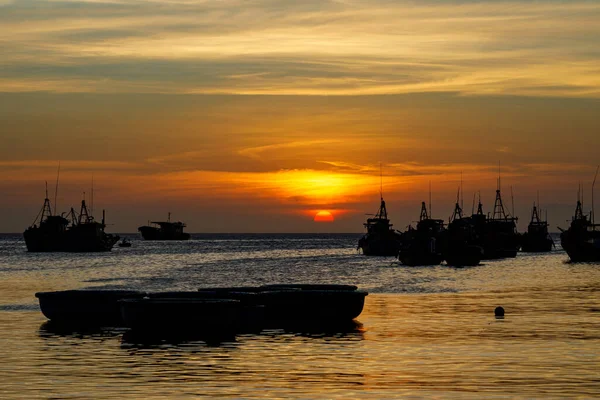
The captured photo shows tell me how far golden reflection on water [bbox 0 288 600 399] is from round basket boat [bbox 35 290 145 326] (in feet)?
4.75

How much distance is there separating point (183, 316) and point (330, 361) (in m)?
9.74

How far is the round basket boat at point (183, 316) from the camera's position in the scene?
43.1 meters

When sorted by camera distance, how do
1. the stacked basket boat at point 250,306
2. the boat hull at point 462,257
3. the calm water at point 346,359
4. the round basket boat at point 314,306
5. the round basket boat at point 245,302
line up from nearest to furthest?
1. the calm water at point 346,359
2. the round basket boat at point 245,302
3. the stacked basket boat at point 250,306
4. the round basket boat at point 314,306
5. the boat hull at point 462,257

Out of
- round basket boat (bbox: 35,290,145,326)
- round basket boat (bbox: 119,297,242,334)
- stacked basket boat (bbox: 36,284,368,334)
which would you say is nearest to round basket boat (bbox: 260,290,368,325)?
stacked basket boat (bbox: 36,284,368,334)

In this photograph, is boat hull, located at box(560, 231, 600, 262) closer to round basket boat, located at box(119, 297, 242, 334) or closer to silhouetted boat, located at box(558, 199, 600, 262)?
silhouetted boat, located at box(558, 199, 600, 262)

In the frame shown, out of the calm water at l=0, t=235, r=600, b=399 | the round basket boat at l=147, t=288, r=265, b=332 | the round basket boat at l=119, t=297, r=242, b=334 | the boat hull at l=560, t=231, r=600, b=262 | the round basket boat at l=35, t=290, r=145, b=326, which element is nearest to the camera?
the calm water at l=0, t=235, r=600, b=399

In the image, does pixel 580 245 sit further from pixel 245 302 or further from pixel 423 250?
pixel 245 302

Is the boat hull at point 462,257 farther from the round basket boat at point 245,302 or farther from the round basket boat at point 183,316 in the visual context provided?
the round basket boat at point 183,316

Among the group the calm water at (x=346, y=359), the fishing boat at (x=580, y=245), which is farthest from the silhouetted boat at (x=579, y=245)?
the calm water at (x=346, y=359)

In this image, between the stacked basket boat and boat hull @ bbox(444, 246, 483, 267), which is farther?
boat hull @ bbox(444, 246, 483, 267)

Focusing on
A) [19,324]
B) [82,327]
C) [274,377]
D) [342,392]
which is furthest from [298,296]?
[342,392]

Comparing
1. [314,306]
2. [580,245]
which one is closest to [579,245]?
[580,245]

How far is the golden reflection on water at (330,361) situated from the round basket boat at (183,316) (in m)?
0.99

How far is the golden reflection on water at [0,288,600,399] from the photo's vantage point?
28.9 meters
